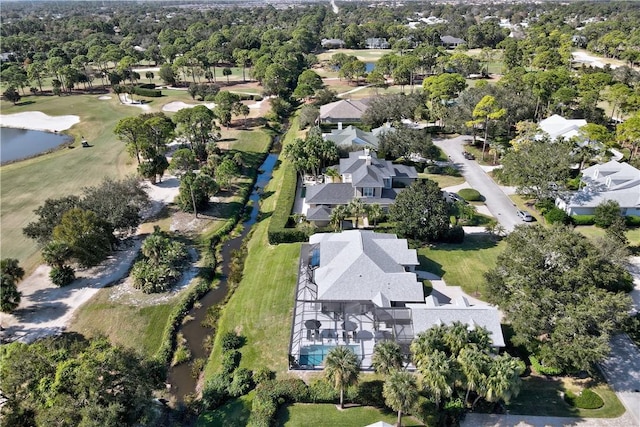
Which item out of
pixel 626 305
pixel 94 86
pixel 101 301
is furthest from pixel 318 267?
pixel 94 86

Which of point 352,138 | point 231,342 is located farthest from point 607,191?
point 231,342

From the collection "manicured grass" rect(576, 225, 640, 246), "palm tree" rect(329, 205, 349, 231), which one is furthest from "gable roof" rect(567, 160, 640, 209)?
"palm tree" rect(329, 205, 349, 231)

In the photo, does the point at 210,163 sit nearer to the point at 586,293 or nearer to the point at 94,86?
the point at 586,293

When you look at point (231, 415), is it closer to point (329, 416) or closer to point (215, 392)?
point (215, 392)

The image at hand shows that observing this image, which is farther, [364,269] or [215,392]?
[364,269]

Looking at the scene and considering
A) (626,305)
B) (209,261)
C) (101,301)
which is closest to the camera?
(626,305)

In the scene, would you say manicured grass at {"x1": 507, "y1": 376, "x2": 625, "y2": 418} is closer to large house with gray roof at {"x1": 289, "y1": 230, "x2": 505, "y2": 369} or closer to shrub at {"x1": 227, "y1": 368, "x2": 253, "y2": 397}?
large house with gray roof at {"x1": 289, "y1": 230, "x2": 505, "y2": 369}
